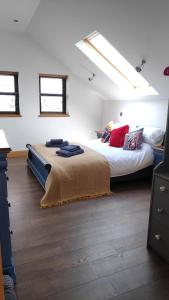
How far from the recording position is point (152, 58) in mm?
3078

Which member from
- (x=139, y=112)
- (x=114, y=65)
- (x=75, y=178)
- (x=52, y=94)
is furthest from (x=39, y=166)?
(x=52, y=94)

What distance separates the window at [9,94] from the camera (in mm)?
4938

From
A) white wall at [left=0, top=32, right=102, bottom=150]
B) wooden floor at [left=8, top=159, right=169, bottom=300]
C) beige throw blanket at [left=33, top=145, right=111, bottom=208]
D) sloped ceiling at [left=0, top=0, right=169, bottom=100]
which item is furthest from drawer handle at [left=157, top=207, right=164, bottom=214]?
white wall at [left=0, top=32, right=102, bottom=150]

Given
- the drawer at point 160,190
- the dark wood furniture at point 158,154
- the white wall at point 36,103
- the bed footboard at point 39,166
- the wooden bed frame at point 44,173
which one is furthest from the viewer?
the white wall at point 36,103

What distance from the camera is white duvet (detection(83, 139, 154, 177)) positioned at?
10.9 feet

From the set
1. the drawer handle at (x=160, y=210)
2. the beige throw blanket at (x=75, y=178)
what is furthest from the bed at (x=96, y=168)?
the drawer handle at (x=160, y=210)

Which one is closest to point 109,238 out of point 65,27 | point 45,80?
point 65,27

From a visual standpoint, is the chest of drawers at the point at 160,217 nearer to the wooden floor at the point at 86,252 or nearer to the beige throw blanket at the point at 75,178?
the wooden floor at the point at 86,252

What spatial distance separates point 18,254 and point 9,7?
11.3 feet

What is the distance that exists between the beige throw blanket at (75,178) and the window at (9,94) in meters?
2.24

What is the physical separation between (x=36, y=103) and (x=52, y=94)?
50 centimetres

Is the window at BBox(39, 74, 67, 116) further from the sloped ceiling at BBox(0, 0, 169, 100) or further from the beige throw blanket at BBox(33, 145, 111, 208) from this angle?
the beige throw blanket at BBox(33, 145, 111, 208)

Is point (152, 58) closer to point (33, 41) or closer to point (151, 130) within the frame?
point (151, 130)

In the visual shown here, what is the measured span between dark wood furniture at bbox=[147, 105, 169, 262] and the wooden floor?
120mm
